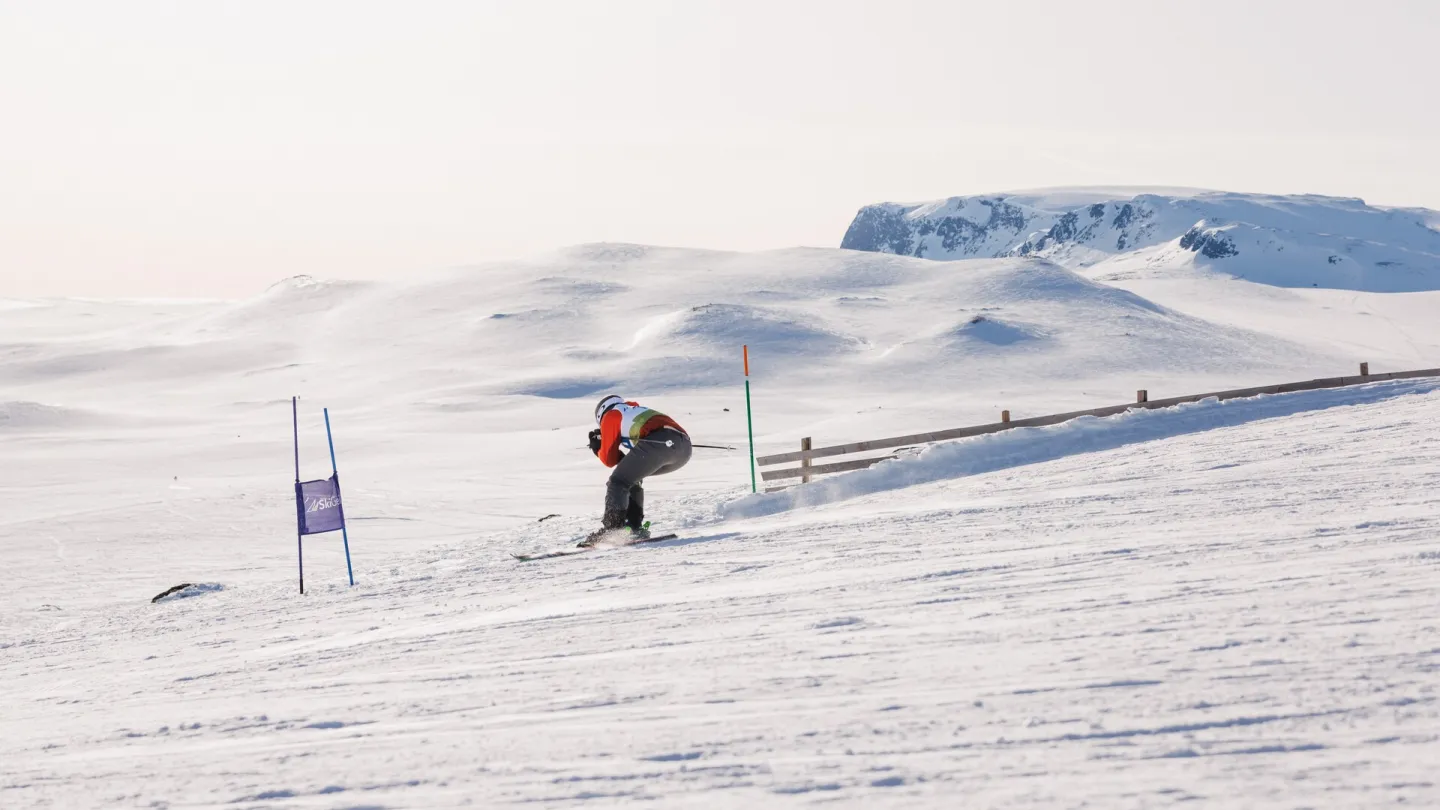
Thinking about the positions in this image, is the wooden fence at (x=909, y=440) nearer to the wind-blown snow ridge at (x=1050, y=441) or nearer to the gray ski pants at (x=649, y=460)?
the wind-blown snow ridge at (x=1050, y=441)

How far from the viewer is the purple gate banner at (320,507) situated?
13.2 meters

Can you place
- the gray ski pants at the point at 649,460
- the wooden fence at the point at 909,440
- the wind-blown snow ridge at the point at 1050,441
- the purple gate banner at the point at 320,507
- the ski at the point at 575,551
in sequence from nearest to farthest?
the gray ski pants at the point at 649,460, the ski at the point at 575,551, the purple gate banner at the point at 320,507, the wind-blown snow ridge at the point at 1050,441, the wooden fence at the point at 909,440

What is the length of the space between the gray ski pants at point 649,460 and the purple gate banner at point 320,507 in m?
3.08

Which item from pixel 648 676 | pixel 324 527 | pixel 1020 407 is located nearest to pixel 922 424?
pixel 1020 407

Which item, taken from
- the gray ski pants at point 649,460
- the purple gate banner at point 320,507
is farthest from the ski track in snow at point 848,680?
the purple gate banner at point 320,507

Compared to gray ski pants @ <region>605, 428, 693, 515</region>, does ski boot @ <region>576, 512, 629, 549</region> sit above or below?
below

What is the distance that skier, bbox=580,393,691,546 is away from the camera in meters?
12.1

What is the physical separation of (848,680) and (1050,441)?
1295 cm

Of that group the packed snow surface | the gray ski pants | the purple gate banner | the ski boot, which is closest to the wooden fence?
the packed snow surface

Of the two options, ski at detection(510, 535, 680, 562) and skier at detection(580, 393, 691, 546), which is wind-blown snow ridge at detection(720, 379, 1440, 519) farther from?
skier at detection(580, 393, 691, 546)

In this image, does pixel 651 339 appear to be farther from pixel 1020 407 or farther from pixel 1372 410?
pixel 1372 410

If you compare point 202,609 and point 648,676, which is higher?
point 648,676

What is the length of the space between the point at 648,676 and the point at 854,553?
394 centimetres

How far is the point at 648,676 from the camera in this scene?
6.31m
